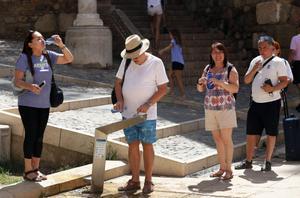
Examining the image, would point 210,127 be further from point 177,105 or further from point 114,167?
point 177,105

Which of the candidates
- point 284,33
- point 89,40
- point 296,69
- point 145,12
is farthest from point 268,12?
point 89,40

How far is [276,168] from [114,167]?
1971 millimetres

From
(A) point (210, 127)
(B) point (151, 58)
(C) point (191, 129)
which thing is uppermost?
(B) point (151, 58)

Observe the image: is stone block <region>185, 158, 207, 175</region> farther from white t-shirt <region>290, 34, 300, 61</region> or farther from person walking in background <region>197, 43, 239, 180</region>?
white t-shirt <region>290, 34, 300, 61</region>

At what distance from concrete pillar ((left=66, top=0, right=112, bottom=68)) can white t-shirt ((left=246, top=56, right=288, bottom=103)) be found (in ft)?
22.4

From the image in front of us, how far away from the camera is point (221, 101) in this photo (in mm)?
7199

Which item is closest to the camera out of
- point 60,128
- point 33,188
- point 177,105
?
point 33,188

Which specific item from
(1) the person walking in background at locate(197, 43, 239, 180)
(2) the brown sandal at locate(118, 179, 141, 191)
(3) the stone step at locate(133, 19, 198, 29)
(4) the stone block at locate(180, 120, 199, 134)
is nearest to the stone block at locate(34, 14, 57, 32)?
(3) the stone step at locate(133, 19, 198, 29)

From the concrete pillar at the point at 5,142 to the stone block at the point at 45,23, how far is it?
8217mm

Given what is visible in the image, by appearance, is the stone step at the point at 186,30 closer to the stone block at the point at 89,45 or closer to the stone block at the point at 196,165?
the stone block at the point at 89,45

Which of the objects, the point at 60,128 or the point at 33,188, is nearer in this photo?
the point at 33,188

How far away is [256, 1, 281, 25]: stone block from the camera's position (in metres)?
15.4

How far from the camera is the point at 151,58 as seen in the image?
681 centimetres

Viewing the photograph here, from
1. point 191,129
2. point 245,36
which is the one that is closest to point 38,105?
point 191,129
